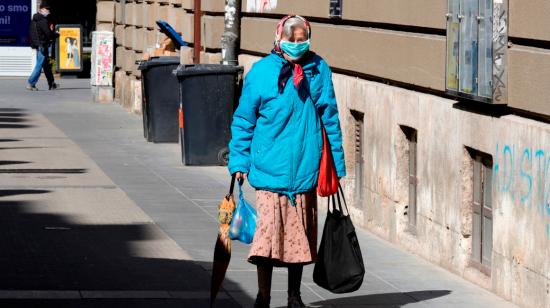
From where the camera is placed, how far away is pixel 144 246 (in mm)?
11055

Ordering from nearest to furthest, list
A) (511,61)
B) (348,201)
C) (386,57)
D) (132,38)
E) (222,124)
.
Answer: (511,61), (386,57), (348,201), (222,124), (132,38)

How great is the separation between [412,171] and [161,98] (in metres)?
8.85

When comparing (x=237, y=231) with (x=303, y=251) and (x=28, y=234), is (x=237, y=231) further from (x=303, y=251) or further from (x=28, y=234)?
(x=28, y=234)

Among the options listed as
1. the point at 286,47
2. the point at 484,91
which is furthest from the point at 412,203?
the point at 286,47

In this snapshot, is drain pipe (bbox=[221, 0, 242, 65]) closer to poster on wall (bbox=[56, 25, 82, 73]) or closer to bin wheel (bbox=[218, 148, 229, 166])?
bin wheel (bbox=[218, 148, 229, 166])

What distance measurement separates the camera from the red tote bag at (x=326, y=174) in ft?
26.7

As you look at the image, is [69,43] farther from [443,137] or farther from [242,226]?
[242,226]

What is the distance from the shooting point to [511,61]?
9.22 m

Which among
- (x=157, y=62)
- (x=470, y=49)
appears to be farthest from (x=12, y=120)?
(x=470, y=49)

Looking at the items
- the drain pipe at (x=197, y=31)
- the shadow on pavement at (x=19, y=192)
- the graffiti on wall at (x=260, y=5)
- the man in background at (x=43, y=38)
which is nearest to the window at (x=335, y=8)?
the graffiti on wall at (x=260, y=5)

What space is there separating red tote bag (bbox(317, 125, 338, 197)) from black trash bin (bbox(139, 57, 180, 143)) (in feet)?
38.5

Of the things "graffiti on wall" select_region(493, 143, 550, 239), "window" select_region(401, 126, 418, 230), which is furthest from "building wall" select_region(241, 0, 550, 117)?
"window" select_region(401, 126, 418, 230)

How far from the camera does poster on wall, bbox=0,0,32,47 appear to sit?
35.7 metres

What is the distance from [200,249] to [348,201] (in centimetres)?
238
